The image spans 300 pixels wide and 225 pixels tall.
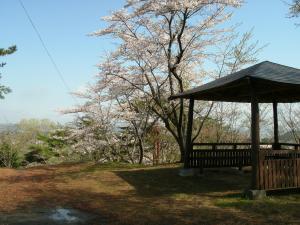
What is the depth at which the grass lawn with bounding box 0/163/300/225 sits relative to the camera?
7320 mm

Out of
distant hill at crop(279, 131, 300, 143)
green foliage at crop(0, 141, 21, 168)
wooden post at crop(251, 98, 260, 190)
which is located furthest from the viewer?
distant hill at crop(279, 131, 300, 143)

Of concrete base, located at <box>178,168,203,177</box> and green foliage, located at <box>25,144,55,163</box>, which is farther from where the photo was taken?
green foliage, located at <box>25,144,55,163</box>

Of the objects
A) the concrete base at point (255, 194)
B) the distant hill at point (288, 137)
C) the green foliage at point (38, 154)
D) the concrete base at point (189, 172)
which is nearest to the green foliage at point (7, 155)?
the green foliage at point (38, 154)

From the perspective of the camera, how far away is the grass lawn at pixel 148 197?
7320 mm

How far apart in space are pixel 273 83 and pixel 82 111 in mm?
15307

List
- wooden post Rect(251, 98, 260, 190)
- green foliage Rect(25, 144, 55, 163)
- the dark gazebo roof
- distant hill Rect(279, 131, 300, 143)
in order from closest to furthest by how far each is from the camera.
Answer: the dark gazebo roof
wooden post Rect(251, 98, 260, 190)
distant hill Rect(279, 131, 300, 143)
green foliage Rect(25, 144, 55, 163)

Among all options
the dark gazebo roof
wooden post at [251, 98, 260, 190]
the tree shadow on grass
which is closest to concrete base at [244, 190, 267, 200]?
wooden post at [251, 98, 260, 190]

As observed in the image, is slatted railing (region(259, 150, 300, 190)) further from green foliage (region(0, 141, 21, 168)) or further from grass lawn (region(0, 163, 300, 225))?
green foliage (region(0, 141, 21, 168))

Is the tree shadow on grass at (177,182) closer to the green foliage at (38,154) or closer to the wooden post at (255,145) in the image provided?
the wooden post at (255,145)

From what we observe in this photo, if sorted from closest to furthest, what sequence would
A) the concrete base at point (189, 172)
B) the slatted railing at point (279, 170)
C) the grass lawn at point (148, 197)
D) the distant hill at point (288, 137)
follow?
the grass lawn at point (148, 197), the slatted railing at point (279, 170), the concrete base at point (189, 172), the distant hill at point (288, 137)

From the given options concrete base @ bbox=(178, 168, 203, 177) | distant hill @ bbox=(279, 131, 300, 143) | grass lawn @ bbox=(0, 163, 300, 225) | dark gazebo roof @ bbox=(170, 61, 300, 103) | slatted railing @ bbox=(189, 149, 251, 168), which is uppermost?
dark gazebo roof @ bbox=(170, 61, 300, 103)

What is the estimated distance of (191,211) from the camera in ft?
25.6

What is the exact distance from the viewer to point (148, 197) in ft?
31.2

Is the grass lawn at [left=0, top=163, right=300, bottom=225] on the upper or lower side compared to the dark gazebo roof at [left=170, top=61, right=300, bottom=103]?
lower
